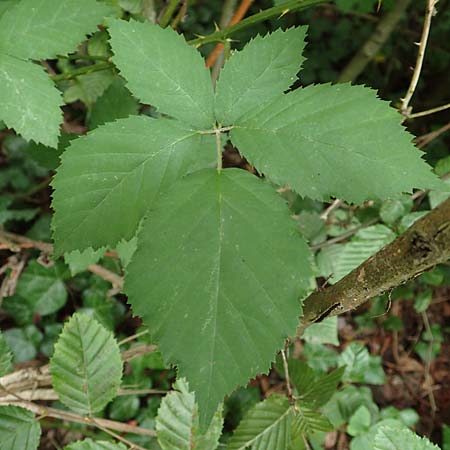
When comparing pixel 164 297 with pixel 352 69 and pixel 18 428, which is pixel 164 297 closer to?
pixel 18 428

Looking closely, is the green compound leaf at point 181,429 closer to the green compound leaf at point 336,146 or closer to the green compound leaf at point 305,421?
the green compound leaf at point 305,421

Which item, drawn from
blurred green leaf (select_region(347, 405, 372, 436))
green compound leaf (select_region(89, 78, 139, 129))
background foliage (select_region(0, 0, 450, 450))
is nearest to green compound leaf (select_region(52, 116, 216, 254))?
background foliage (select_region(0, 0, 450, 450))

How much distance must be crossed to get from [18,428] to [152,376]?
2.77 ft

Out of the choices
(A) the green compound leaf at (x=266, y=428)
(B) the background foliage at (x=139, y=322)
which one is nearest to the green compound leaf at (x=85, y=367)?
(B) the background foliage at (x=139, y=322)

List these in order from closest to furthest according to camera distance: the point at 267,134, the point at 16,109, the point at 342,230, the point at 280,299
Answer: the point at 280,299 → the point at 267,134 → the point at 16,109 → the point at 342,230

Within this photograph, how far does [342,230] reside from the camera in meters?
1.84

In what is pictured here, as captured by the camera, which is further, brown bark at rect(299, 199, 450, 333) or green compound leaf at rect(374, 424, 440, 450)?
green compound leaf at rect(374, 424, 440, 450)

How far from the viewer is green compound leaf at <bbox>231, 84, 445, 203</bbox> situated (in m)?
0.87

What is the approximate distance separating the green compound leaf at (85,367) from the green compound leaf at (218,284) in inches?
20.8

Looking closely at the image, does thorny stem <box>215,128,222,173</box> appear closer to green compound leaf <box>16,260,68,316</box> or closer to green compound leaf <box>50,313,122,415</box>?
green compound leaf <box>50,313,122,415</box>

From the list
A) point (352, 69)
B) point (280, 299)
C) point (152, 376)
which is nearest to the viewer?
point (280, 299)

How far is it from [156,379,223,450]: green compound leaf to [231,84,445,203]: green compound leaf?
70 cm

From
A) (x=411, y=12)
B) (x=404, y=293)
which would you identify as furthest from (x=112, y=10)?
(x=411, y=12)

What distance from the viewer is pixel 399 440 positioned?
3.60ft
